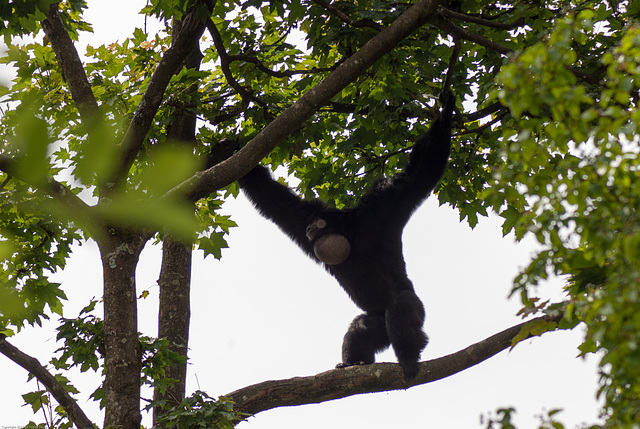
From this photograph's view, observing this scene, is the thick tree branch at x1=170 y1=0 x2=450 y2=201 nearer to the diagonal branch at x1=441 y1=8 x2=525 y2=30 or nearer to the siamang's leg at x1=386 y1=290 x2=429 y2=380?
the diagonal branch at x1=441 y1=8 x2=525 y2=30

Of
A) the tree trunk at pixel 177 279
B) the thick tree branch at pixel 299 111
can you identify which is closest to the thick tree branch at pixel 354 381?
the tree trunk at pixel 177 279

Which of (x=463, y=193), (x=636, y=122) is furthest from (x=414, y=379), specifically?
(x=636, y=122)

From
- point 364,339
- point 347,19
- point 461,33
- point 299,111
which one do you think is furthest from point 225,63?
point 364,339

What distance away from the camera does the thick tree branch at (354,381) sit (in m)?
6.02

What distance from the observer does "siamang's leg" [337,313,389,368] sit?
814 cm

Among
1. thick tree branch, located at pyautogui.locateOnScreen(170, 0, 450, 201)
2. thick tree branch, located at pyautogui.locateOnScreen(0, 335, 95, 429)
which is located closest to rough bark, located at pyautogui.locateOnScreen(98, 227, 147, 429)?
thick tree branch, located at pyautogui.locateOnScreen(0, 335, 95, 429)

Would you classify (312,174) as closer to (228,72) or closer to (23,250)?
(228,72)

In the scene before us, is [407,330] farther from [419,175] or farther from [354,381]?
[419,175]

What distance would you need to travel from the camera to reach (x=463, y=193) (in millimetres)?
8039

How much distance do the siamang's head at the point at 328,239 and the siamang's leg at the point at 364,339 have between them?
3.02ft

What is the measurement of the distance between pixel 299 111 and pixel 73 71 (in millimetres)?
2378

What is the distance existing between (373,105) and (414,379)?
294cm

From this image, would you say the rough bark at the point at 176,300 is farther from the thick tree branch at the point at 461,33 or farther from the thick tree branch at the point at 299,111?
the thick tree branch at the point at 461,33

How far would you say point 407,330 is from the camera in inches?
284
